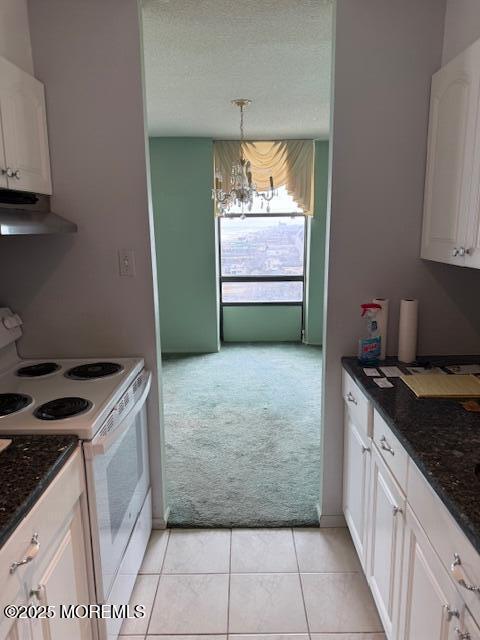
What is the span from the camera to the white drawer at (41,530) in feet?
3.13

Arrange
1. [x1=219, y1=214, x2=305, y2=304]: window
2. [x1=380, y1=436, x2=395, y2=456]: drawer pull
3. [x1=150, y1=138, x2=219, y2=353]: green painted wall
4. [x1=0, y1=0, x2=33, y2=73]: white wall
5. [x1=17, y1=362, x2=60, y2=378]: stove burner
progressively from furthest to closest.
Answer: [x1=219, y1=214, x2=305, y2=304]: window < [x1=150, y1=138, x2=219, y2=353]: green painted wall < [x1=17, y1=362, x2=60, y2=378]: stove burner < [x1=0, y1=0, x2=33, y2=73]: white wall < [x1=380, y1=436, x2=395, y2=456]: drawer pull

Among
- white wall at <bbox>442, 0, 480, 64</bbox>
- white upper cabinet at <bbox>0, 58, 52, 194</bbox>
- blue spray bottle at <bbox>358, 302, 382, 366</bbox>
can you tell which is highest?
white wall at <bbox>442, 0, 480, 64</bbox>

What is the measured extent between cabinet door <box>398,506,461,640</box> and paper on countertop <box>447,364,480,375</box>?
0.81m

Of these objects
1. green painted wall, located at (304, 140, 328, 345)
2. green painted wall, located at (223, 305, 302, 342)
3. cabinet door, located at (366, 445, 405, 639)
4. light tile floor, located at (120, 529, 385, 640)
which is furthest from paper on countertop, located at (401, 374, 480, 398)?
green painted wall, located at (223, 305, 302, 342)

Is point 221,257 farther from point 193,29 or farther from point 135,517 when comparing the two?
point 135,517

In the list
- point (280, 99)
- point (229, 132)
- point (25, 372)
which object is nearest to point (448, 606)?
point (25, 372)

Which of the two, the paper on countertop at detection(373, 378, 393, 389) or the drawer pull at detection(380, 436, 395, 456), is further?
the paper on countertop at detection(373, 378, 393, 389)

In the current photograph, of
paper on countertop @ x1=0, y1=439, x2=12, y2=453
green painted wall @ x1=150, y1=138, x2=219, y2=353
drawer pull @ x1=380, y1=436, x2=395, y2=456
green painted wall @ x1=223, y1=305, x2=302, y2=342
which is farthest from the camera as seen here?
green painted wall @ x1=223, y1=305, x2=302, y2=342

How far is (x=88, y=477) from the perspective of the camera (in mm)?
1425

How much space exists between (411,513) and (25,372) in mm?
1630

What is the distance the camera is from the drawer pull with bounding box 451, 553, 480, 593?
94cm

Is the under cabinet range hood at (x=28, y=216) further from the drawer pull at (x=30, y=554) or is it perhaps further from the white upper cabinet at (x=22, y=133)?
the drawer pull at (x=30, y=554)

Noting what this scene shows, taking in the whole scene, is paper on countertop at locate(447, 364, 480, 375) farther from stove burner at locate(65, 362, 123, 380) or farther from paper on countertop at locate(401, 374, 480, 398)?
stove burner at locate(65, 362, 123, 380)

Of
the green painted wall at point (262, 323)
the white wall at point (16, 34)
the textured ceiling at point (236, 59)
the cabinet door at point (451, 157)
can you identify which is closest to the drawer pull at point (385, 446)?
the cabinet door at point (451, 157)
